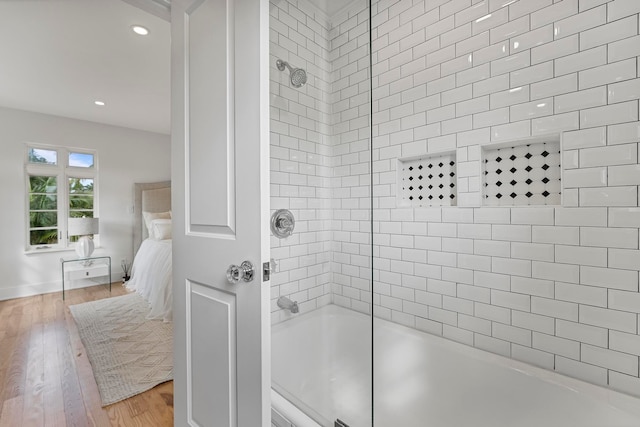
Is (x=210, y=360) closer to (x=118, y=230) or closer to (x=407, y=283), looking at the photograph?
(x=407, y=283)

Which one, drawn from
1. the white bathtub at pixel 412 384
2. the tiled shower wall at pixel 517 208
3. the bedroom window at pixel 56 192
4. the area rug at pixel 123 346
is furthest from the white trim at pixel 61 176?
the tiled shower wall at pixel 517 208

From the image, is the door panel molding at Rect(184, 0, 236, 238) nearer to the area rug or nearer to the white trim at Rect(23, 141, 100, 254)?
the area rug

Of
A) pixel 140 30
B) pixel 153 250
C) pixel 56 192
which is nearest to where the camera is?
pixel 140 30

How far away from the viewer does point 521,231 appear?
1.48 metres

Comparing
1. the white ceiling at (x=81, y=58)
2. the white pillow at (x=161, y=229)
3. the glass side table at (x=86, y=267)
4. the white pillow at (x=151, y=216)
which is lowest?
the glass side table at (x=86, y=267)

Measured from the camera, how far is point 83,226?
4191 mm

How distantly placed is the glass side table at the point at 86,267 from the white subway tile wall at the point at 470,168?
4.07 m

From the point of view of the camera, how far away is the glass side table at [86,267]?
4.18m

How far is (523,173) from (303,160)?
1.22 m

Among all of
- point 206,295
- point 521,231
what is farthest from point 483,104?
point 206,295

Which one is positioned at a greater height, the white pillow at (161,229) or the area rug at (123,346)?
the white pillow at (161,229)

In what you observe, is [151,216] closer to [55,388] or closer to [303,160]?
[55,388]

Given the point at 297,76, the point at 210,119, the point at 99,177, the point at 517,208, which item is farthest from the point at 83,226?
the point at 517,208

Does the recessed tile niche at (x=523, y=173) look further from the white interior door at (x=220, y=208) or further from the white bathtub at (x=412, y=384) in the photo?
the white interior door at (x=220, y=208)
